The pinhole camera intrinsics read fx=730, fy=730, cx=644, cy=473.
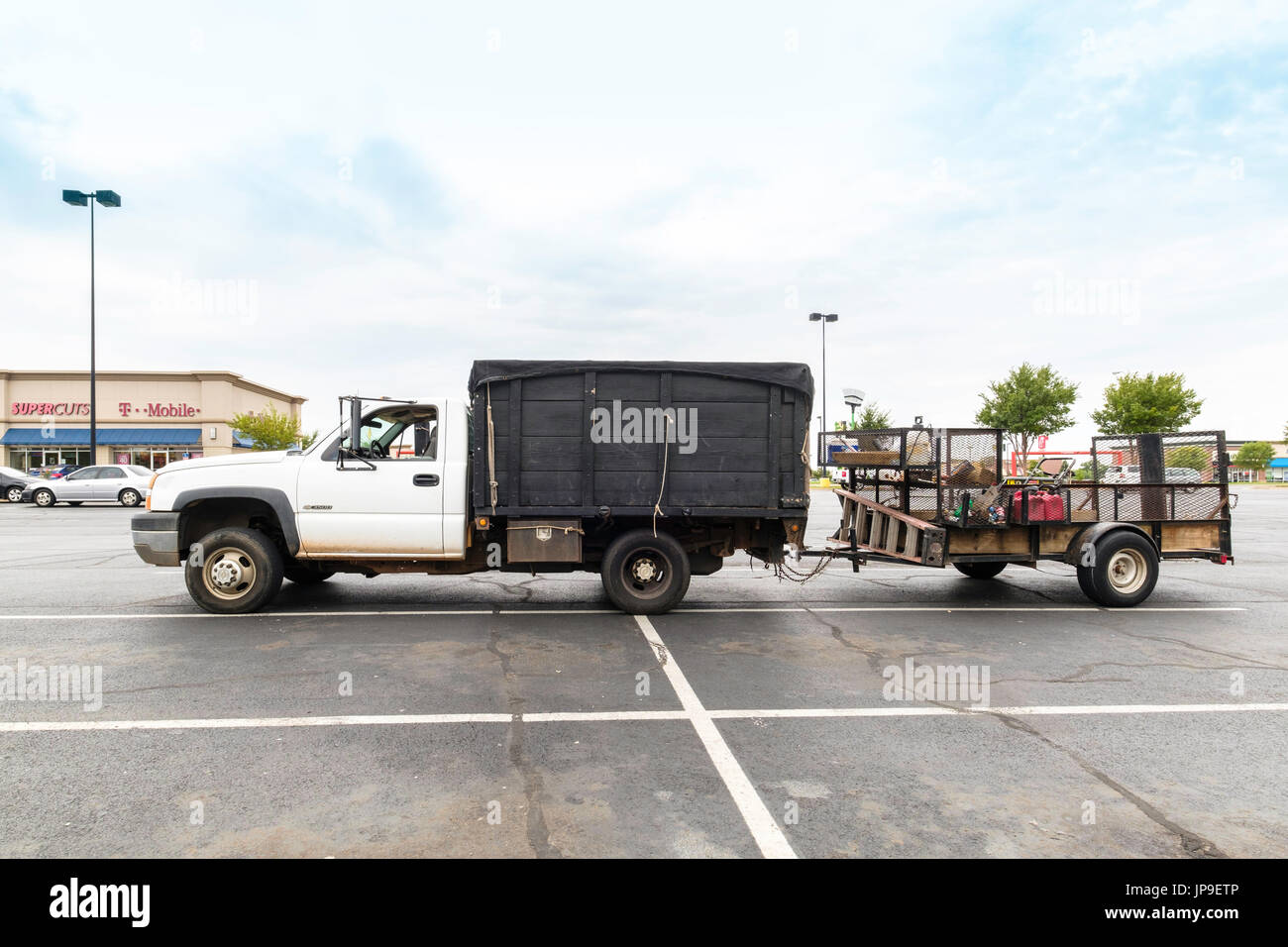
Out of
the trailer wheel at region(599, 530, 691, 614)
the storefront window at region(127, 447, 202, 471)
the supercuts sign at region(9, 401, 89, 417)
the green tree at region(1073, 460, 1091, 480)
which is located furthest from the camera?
the supercuts sign at region(9, 401, 89, 417)

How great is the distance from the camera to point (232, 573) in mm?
7344

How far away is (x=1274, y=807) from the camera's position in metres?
3.36

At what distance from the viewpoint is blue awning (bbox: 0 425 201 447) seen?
4547 cm

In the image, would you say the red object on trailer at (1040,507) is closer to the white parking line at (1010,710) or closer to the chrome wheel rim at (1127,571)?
the chrome wheel rim at (1127,571)

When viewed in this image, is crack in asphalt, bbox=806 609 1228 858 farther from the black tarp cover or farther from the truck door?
the truck door

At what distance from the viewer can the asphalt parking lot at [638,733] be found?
310 centimetres

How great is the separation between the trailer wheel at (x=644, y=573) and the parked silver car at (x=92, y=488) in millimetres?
23540

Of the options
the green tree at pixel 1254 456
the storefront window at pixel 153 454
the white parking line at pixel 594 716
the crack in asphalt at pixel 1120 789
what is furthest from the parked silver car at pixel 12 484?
the green tree at pixel 1254 456

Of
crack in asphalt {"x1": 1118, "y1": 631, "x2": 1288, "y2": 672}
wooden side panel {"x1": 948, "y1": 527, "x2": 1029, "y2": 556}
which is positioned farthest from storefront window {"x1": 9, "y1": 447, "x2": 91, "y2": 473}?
crack in asphalt {"x1": 1118, "y1": 631, "x2": 1288, "y2": 672}

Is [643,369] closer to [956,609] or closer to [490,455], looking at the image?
[490,455]

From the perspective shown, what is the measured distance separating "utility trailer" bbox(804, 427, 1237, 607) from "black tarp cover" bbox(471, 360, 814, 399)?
1570 millimetres
